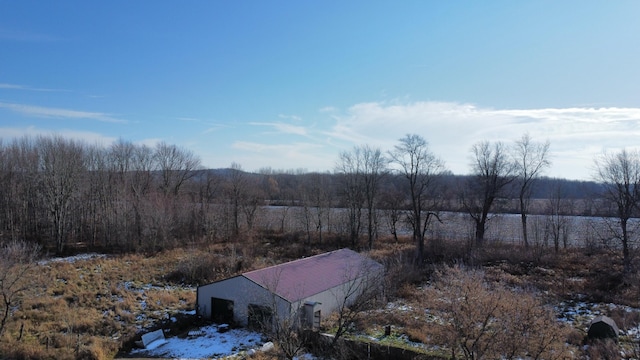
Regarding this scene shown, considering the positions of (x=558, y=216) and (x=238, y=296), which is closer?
(x=238, y=296)

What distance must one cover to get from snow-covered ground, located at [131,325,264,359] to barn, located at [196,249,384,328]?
900 mm

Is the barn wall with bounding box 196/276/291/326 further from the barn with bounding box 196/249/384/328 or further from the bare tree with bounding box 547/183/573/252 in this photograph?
the bare tree with bounding box 547/183/573/252

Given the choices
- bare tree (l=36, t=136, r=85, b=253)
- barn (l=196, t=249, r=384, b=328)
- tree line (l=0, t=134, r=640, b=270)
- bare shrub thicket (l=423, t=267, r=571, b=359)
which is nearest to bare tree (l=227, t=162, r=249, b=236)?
tree line (l=0, t=134, r=640, b=270)

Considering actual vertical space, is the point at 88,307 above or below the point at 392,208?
below

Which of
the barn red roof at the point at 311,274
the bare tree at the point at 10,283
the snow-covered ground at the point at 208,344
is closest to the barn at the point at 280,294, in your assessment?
the barn red roof at the point at 311,274

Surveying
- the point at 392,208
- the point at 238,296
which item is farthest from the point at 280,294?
the point at 392,208

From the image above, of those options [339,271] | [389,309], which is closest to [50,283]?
[339,271]

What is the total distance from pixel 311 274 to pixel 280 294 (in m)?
3.76

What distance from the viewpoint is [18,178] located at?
40.2 m

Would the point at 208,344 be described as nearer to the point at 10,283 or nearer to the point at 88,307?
the point at 88,307

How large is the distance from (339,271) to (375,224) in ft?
61.1

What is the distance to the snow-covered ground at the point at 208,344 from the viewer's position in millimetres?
16094

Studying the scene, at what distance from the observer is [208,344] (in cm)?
1711

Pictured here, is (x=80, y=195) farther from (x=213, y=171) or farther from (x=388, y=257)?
(x=388, y=257)
